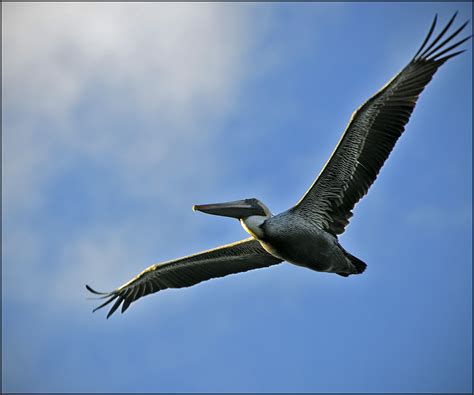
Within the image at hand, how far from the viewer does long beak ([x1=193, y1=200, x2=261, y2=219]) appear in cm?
1666

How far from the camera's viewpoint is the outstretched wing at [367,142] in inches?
617

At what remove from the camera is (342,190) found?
1631 cm

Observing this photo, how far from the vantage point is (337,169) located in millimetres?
16141

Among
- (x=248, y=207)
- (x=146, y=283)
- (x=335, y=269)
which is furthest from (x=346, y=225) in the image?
(x=146, y=283)

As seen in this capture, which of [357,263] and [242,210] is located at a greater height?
[242,210]

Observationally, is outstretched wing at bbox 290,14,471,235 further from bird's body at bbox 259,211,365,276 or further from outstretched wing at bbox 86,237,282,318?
outstretched wing at bbox 86,237,282,318

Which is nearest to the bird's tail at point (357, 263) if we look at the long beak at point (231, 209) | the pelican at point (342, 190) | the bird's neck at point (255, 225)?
the pelican at point (342, 190)

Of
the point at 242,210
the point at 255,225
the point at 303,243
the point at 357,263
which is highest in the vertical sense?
the point at 242,210

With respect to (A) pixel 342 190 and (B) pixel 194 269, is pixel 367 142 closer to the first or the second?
(A) pixel 342 190

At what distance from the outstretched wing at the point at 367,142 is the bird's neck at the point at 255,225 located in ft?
2.20

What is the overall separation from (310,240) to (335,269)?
33.9 inches

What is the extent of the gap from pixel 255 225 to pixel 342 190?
71.7 inches

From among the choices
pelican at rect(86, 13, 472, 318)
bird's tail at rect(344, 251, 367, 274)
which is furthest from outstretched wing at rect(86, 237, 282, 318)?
bird's tail at rect(344, 251, 367, 274)

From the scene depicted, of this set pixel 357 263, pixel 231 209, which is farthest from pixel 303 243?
pixel 231 209
